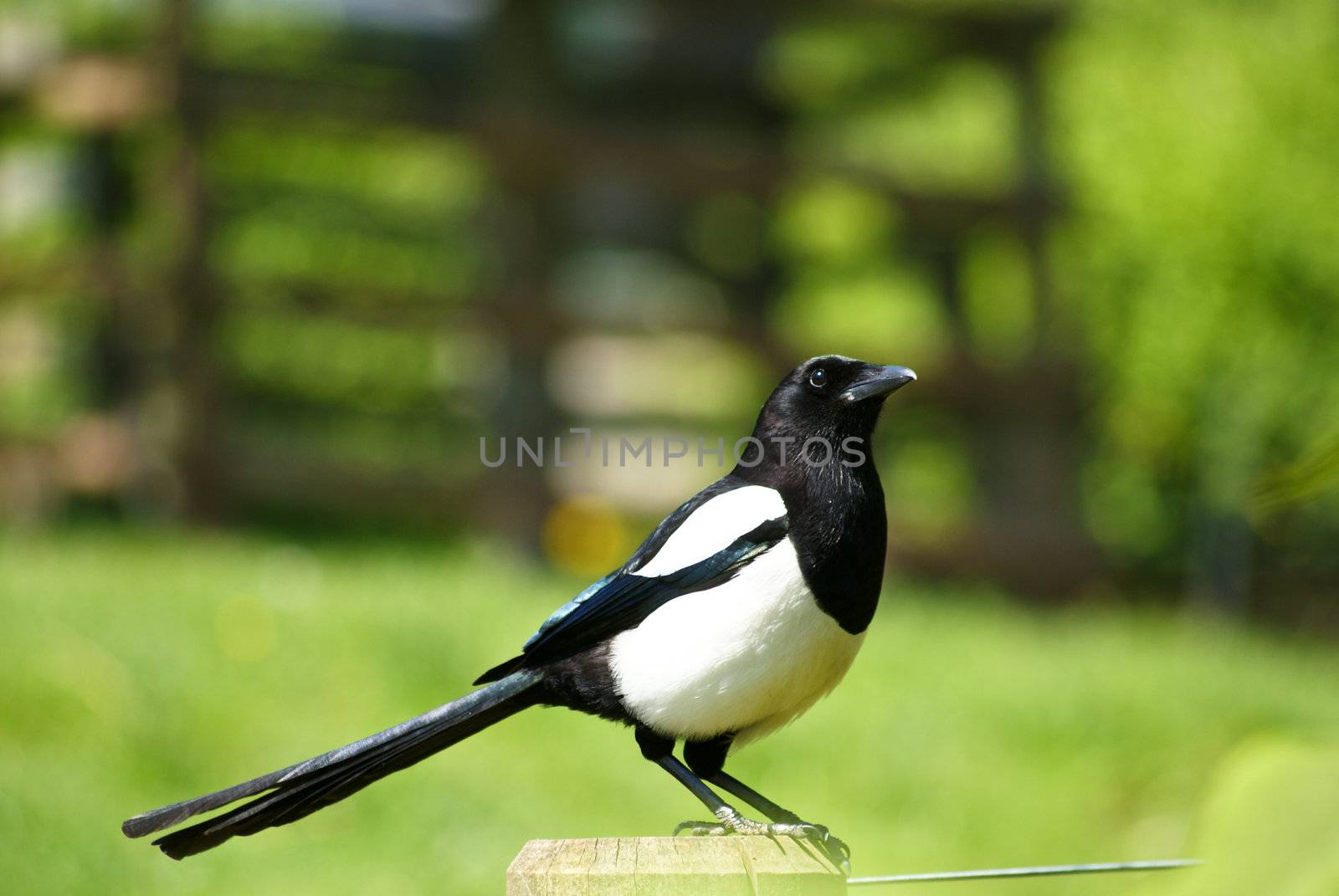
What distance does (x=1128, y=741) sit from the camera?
347 cm

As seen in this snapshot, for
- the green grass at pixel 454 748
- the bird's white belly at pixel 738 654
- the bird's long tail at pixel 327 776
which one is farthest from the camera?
the green grass at pixel 454 748

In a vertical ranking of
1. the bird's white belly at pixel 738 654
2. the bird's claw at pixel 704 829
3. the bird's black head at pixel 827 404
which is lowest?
the bird's claw at pixel 704 829

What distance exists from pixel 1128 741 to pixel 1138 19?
3243 mm

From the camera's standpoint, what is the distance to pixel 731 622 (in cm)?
106

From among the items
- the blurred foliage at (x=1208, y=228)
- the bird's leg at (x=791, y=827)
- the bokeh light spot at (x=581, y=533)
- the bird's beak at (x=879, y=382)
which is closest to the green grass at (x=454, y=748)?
the bokeh light spot at (x=581, y=533)

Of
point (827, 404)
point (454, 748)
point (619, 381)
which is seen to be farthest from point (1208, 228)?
point (827, 404)

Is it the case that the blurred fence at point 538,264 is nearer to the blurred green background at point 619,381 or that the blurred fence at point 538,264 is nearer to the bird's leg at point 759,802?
the blurred green background at point 619,381

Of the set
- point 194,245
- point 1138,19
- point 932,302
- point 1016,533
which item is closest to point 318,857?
point 194,245

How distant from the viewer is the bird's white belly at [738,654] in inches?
41.6

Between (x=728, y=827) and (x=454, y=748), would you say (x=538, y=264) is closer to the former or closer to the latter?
(x=454, y=748)

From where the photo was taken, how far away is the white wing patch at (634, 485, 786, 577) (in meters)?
1.10

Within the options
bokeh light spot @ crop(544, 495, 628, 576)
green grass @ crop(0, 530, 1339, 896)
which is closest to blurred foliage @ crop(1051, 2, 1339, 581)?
green grass @ crop(0, 530, 1339, 896)

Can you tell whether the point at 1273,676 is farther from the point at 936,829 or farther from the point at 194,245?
the point at 194,245

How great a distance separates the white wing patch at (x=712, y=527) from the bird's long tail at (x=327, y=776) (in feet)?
0.48
